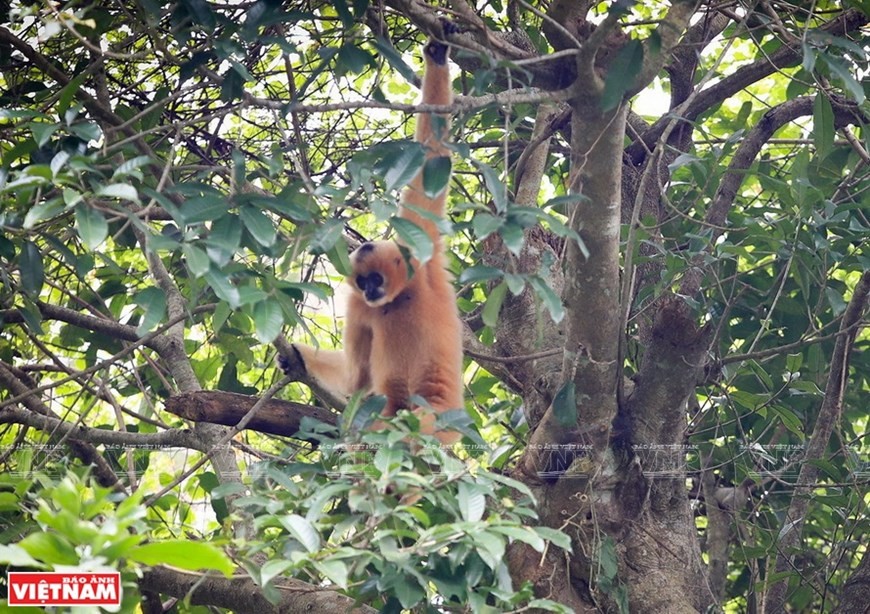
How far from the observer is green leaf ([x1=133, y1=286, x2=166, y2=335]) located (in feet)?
8.65

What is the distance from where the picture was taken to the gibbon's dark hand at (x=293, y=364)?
4.44 m

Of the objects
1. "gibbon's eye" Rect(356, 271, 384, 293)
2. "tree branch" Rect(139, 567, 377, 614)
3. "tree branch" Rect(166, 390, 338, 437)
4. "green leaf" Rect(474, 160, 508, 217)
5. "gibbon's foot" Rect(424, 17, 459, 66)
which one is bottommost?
"tree branch" Rect(139, 567, 377, 614)

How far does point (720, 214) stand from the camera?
13.8 ft

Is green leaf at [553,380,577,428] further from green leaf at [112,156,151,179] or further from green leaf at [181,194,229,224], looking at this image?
green leaf at [112,156,151,179]

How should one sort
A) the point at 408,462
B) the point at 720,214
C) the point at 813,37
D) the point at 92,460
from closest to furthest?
the point at 408,462, the point at 813,37, the point at 720,214, the point at 92,460

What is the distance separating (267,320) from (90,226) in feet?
1.77

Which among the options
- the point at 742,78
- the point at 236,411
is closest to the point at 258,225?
the point at 236,411

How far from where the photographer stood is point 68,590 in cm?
216

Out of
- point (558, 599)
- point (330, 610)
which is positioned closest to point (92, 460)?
point (330, 610)

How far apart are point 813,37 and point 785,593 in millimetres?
2930

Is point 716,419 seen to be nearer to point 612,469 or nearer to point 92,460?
point 612,469

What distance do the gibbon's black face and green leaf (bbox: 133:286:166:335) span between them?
2.26 meters

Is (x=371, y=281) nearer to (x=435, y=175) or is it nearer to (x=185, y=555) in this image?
(x=435, y=175)

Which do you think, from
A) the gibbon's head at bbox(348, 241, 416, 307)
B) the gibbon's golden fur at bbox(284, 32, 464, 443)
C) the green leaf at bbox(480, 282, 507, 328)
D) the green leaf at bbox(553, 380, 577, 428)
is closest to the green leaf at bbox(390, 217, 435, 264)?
the green leaf at bbox(480, 282, 507, 328)
